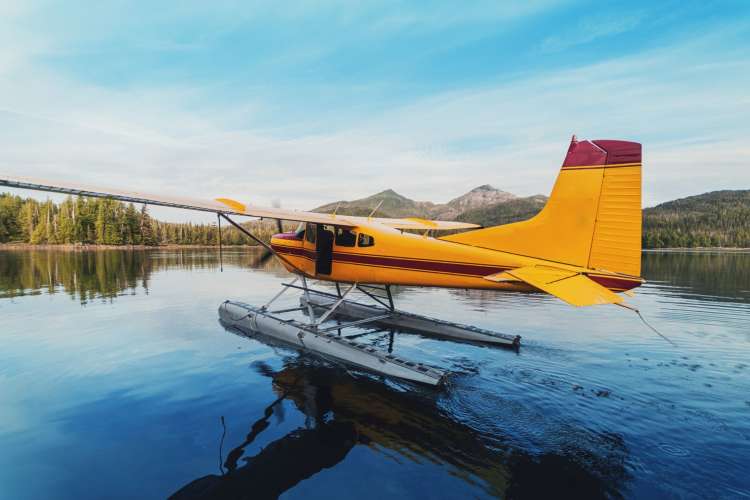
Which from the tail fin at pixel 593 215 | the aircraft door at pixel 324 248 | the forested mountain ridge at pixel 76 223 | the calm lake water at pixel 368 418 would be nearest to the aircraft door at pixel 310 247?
the aircraft door at pixel 324 248

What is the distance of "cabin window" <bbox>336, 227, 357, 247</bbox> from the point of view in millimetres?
8945

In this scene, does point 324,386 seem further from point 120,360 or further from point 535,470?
point 120,360

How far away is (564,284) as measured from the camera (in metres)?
6.00

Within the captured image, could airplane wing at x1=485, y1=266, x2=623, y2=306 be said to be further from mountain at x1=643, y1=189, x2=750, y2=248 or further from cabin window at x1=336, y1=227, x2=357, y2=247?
mountain at x1=643, y1=189, x2=750, y2=248

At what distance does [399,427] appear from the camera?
5.43m

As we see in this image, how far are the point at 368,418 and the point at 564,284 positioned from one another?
3803 millimetres

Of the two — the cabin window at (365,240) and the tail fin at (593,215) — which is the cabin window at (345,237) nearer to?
the cabin window at (365,240)

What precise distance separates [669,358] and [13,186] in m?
13.1

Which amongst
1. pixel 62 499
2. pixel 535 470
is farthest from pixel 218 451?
pixel 535 470

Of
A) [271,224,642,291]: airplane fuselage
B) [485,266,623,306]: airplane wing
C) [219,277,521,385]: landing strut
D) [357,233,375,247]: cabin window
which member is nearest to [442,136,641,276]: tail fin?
[271,224,642,291]: airplane fuselage

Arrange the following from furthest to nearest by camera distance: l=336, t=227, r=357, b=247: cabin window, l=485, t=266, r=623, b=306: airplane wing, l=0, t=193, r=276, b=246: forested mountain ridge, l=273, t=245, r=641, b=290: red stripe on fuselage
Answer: l=0, t=193, r=276, b=246: forested mountain ridge → l=336, t=227, r=357, b=247: cabin window → l=273, t=245, r=641, b=290: red stripe on fuselage → l=485, t=266, r=623, b=306: airplane wing

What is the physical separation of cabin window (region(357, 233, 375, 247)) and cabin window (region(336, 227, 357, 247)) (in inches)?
5.2

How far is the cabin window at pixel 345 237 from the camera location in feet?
29.3

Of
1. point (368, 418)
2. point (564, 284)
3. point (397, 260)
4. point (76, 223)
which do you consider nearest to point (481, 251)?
point (397, 260)
